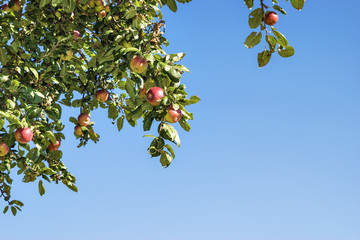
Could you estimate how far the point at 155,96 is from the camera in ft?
12.7

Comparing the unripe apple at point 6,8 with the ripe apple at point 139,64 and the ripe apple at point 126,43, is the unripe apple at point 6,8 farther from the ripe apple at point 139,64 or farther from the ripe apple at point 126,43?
the ripe apple at point 139,64

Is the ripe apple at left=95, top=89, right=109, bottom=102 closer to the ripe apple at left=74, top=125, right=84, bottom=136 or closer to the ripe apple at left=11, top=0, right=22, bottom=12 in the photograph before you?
the ripe apple at left=74, top=125, right=84, bottom=136

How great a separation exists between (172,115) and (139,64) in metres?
0.59

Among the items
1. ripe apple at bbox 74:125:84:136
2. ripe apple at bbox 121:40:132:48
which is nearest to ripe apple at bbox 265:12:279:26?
ripe apple at bbox 121:40:132:48

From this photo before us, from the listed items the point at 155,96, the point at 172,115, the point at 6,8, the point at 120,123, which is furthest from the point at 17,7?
the point at 172,115

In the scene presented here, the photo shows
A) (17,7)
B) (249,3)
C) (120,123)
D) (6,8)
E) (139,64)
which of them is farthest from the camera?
(120,123)

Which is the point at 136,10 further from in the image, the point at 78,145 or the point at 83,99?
the point at 78,145

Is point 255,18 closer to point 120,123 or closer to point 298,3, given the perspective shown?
point 298,3

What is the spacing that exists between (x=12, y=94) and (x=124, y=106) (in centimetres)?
203

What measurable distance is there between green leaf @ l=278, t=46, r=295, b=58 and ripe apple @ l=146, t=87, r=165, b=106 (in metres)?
1.21

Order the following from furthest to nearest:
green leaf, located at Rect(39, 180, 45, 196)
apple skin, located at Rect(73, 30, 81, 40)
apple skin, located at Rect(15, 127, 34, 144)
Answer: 1. green leaf, located at Rect(39, 180, 45, 196)
2. apple skin, located at Rect(73, 30, 81, 40)
3. apple skin, located at Rect(15, 127, 34, 144)

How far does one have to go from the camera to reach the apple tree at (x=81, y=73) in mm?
4016

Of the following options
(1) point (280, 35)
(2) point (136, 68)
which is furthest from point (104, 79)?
(1) point (280, 35)

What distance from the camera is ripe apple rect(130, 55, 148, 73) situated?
396 cm
